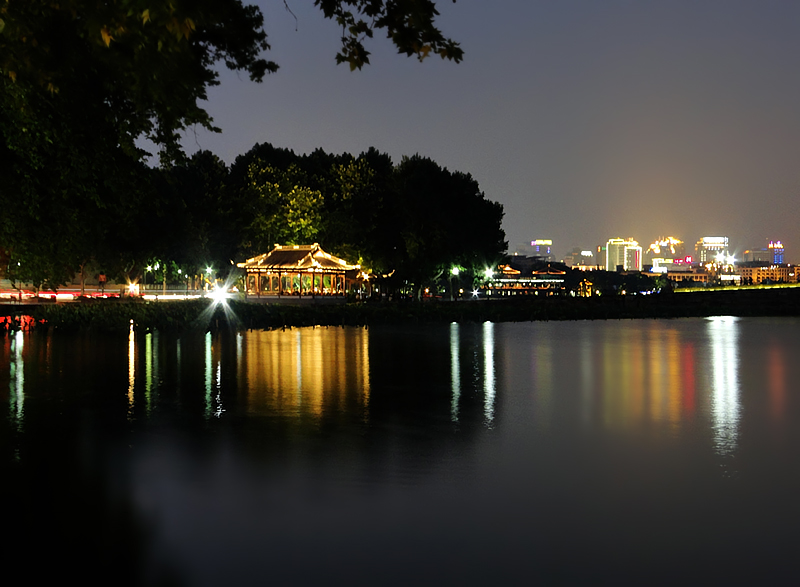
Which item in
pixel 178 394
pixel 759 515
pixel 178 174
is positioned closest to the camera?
pixel 759 515

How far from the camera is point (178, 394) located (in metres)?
16.2

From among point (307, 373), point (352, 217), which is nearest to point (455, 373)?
point (307, 373)

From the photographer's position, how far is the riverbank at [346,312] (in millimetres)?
36469

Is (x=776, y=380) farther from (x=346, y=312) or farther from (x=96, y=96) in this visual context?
(x=346, y=312)

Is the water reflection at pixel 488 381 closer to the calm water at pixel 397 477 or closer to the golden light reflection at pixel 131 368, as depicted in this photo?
the calm water at pixel 397 477

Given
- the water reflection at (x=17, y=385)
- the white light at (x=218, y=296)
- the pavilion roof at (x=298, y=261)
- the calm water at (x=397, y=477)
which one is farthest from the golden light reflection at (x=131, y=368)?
the pavilion roof at (x=298, y=261)

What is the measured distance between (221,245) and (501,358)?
181 ft

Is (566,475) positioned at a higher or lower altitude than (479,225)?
lower

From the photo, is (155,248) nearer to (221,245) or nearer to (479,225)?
(221,245)

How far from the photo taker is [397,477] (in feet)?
31.1

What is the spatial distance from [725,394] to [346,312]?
32.3 m

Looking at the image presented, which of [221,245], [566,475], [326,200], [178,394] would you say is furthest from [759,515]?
[326,200]

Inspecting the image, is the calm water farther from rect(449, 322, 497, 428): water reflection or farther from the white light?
the white light

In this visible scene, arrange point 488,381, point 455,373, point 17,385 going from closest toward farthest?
point 17,385, point 488,381, point 455,373
